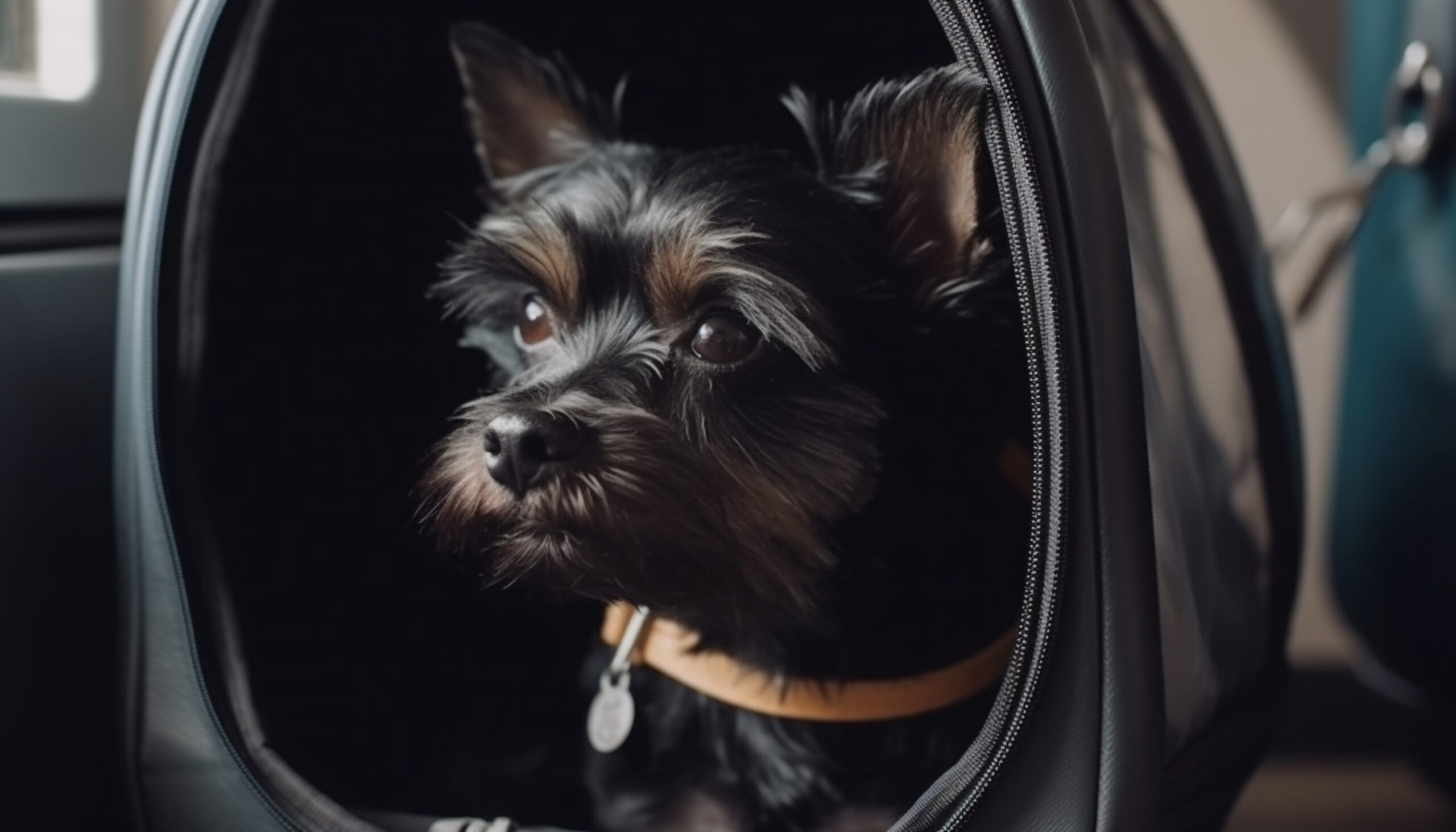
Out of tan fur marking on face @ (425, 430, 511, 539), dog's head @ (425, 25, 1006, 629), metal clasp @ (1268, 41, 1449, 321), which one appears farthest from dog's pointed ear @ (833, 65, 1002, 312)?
metal clasp @ (1268, 41, 1449, 321)

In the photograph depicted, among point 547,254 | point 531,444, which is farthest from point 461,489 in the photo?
point 547,254

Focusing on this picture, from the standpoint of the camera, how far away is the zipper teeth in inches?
31.0

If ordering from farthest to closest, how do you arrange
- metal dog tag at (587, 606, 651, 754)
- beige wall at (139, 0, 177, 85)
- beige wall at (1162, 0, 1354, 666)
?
1. beige wall at (1162, 0, 1354, 666)
2. beige wall at (139, 0, 177, 85)
3. metal dog tag at (587, 606, 651, 754)

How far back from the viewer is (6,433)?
3.40 feet

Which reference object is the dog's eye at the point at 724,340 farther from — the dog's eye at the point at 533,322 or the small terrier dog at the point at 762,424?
the dog's eye at the point at 533,322

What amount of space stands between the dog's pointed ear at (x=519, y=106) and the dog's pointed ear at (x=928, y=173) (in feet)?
0.81

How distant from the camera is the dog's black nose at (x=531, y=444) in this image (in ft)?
2.85

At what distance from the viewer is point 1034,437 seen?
82cm

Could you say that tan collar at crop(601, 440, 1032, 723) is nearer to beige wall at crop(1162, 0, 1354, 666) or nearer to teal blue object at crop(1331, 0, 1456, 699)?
teal blue object at crop(1331, 0, 1456, 699)

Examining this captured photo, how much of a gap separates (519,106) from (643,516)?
1.48ft

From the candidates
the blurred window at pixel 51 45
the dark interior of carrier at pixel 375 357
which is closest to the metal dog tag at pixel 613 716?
the dark interior of carrier at pixel 375 357

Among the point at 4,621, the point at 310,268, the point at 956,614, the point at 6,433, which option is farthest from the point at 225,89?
the point at 956,614

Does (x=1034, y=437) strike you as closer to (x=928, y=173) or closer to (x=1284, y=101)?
(x=928, y=173)

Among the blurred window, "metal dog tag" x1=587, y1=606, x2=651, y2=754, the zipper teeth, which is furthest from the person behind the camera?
the blurred window
